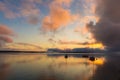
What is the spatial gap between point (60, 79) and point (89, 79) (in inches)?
232

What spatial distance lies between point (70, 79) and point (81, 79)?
2.56m

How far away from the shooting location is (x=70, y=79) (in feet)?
121

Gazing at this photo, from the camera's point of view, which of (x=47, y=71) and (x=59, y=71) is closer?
(x=47, y=71)

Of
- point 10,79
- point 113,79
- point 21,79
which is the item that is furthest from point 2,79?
point 113,79

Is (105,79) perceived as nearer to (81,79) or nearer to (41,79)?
(81,79)

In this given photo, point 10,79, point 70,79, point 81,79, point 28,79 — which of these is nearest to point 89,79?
point 81,79

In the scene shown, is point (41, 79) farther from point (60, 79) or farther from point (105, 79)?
point (105, 79)

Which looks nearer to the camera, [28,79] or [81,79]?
[28,79]

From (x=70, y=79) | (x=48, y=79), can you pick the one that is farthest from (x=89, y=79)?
(x=48, y=79)

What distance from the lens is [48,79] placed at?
36.9m

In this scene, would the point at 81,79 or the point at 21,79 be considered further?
the point at 81,79

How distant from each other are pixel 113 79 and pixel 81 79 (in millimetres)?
6277

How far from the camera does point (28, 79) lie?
35594 mm

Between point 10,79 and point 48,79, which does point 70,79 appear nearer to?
point 48,79
